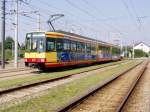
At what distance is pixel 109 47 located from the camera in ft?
176

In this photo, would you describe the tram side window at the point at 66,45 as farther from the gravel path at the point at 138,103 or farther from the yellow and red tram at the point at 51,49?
the gravel path at the point at 138,103

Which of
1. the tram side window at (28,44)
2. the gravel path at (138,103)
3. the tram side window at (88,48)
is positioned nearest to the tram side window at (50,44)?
the tram side window at (28,44)

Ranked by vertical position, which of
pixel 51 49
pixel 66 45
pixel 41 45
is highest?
pixel 66 45

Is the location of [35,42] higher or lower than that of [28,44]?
higher

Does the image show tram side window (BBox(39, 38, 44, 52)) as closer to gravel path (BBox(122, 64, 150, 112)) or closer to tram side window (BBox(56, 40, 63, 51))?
tram side window (BBox(56, 40, 63, 51))

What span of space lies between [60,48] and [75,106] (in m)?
16.9

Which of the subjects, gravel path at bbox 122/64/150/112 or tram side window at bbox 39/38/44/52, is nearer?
gravel path at bbox 122/64/150/112

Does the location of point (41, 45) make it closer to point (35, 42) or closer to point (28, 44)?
point (35, 42)

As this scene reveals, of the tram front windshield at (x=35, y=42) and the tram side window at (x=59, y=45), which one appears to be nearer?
the tram front windshield at (x=35, y=42)

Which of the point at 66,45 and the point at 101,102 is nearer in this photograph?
the point at 101,102

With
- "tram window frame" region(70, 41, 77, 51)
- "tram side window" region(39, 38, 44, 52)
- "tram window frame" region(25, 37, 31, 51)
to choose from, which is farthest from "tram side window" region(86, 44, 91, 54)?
"tram side window" region(39, 38, 44, 52)

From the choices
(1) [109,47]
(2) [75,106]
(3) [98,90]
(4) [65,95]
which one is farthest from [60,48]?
(1) [109,47]

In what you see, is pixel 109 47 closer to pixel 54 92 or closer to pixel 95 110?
pixel 54 92

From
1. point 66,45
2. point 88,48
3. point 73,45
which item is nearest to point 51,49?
point 66,45
